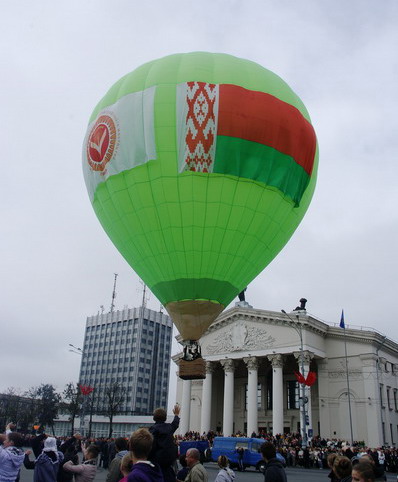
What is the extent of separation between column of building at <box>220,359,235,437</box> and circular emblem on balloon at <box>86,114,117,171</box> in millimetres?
36204

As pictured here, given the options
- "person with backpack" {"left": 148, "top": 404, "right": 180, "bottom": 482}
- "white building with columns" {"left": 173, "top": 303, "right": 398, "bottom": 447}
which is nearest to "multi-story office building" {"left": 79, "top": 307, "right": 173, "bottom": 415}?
"white building with columns" {"left": 173, "top": 303, "right": 398, "bottom": 447}

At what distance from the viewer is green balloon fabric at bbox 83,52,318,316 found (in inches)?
498

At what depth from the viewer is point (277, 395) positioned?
140 ft

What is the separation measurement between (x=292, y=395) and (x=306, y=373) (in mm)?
6779

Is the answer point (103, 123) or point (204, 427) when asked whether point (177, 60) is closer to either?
point (103, 123)

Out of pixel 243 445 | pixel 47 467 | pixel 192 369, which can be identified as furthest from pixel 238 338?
pixel 47 467

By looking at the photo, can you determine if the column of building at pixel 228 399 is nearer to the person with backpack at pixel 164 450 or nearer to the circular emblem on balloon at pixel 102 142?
the circular emblem on balloon at pixel 102 142

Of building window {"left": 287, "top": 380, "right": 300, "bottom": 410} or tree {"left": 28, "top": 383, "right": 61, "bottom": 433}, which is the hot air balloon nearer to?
building window {"left": 287, "top": 380, "right": 300, "bottom": 410}

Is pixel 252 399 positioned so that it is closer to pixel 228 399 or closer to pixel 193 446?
pixel 228 399

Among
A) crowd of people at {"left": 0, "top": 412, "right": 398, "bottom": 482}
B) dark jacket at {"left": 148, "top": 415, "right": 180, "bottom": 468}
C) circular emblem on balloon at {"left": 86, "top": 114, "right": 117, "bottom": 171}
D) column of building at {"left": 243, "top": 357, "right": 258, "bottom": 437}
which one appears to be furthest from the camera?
column of building at {"left": 243, "top": 357, "right": 258, "bottom": 437}

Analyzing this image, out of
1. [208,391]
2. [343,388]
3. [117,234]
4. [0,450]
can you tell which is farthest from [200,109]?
[208,391]

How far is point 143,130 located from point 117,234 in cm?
302

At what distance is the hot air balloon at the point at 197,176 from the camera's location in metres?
12.6

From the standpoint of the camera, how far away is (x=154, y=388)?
11319cm
